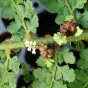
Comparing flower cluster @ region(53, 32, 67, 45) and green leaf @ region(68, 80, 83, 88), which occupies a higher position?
flower cluster @ region(53, 32, 67, 45)

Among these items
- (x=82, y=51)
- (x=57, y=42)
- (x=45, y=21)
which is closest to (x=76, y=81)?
(x=82, y=51)

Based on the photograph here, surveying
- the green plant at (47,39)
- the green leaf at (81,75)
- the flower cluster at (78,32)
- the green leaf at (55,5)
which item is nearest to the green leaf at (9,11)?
the green plant at (47,39)

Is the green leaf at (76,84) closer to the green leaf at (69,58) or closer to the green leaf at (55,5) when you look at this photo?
the green leaf at (69,58)

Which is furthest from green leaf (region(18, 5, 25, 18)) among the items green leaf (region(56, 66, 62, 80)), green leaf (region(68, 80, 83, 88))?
green leaf (region(68, 80, 83, 88))

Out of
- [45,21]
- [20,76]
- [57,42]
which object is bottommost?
[20,76]

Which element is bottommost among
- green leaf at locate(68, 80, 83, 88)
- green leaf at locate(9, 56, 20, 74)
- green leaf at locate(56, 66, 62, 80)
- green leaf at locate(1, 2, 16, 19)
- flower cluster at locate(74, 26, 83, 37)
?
green leaf at locate(68, 80, 83, 88)

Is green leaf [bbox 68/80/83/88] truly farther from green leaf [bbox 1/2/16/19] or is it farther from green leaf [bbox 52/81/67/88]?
green leaf [bbox 1/2/16/19]

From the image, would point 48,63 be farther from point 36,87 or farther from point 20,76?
point 20,76

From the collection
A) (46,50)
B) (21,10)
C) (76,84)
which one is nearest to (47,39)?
(46,50)

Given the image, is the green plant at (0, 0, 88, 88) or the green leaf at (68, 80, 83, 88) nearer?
the green plant at (0, 0, 88, 88)
